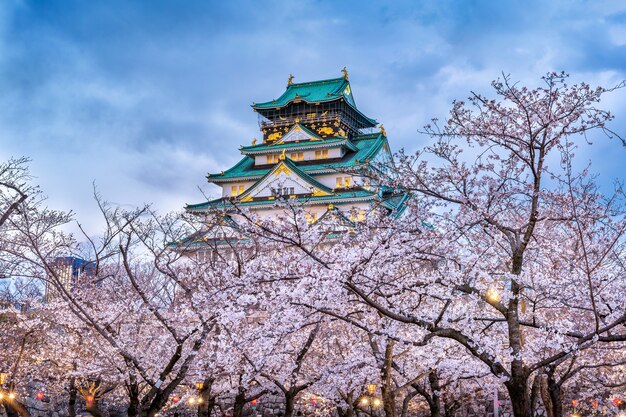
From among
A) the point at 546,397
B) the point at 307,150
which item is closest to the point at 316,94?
the point at 307,150

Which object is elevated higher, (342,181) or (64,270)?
(342,181)

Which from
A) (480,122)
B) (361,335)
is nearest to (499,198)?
(480,122)

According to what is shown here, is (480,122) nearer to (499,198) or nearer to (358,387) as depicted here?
(499,198)

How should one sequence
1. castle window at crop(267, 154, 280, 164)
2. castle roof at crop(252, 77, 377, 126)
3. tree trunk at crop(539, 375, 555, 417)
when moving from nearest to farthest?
tree trunk at crop(539, 375, 555, 417), castle window at crop(267, 154, 280, 164), castle roof at crop(252, 77, 377, 126)

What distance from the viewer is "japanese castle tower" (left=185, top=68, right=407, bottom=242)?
43.3 m

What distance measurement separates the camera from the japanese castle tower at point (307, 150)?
43.3 m

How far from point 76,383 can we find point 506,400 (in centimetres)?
1957

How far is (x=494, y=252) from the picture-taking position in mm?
12656

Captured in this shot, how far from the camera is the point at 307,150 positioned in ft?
157

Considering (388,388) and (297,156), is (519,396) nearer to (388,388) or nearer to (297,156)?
(388,388)

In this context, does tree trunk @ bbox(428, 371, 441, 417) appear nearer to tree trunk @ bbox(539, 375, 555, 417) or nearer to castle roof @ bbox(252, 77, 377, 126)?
tree trunk @ bbox(539, 375, 555, 417)

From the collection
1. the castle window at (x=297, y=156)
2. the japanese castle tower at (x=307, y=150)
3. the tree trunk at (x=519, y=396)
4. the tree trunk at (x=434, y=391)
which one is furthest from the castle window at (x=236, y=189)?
the tree trunk at (x=519, y=396)

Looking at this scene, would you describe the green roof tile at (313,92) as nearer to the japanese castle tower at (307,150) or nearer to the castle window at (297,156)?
the japanese castle tower at (307,150)

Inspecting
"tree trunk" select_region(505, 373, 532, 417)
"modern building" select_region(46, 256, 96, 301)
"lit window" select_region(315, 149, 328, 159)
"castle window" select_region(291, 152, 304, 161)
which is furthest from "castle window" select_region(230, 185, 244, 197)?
"tree trunk" select_region(505, 373, 532, 417)
